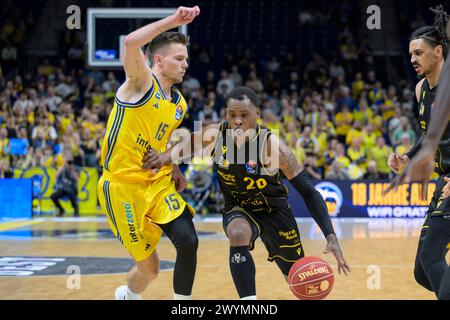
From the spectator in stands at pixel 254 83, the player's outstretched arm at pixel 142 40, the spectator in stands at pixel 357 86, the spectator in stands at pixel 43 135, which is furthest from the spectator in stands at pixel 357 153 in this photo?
the player's outstretched arm at pixel 142 40

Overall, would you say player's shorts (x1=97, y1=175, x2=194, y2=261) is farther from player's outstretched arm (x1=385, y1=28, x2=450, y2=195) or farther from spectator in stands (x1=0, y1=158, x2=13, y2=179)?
spectator in stands (x1=0, y1=158, x2=13, y2=179)

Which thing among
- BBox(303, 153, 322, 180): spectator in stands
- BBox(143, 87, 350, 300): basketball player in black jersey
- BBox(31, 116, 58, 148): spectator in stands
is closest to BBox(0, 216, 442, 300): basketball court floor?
BBox(143, 87, 350, 300): basketball player in black jersey

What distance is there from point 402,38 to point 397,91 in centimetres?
370

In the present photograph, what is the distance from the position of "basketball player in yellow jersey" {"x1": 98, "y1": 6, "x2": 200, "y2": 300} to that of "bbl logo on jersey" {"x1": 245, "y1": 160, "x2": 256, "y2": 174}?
53 centimetres

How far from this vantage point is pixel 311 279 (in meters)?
4.80

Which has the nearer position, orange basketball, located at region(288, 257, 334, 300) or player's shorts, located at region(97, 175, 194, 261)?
orange basketball, located at region(288, 257, 334, 300)

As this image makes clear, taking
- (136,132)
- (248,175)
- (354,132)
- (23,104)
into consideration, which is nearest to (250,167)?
(248,175)

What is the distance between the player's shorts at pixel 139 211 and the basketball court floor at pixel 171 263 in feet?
4.32

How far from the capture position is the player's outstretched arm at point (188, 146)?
489cm

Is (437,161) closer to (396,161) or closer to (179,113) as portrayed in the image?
(396,161)

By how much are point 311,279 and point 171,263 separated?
12.5 feet

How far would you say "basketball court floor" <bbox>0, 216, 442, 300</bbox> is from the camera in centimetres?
648

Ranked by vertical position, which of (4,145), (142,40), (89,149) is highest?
(142,40)
